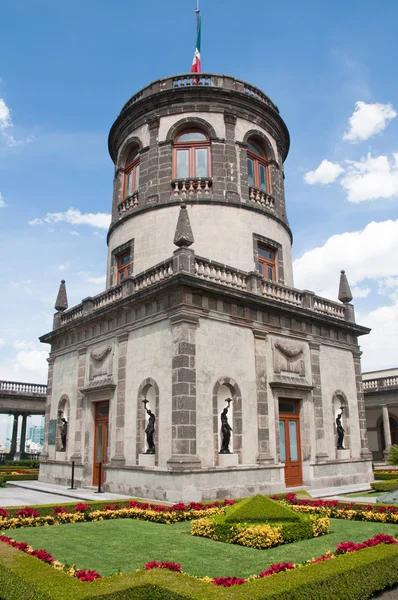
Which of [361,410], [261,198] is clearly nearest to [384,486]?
[361,410]

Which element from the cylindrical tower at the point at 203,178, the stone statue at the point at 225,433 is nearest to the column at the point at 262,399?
the stone statue at the point at 225,433

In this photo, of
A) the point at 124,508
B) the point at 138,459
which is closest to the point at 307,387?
the point at 138,459

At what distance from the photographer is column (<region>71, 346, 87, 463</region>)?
21.0 meters

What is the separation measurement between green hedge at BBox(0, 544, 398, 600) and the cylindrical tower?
14884 millimetres

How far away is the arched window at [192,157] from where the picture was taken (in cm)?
2219

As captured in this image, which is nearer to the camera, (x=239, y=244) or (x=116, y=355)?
(x=116, y=355)

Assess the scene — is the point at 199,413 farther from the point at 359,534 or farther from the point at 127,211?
the point at 127,211

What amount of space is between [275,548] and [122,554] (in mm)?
2873

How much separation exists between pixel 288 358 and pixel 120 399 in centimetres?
655

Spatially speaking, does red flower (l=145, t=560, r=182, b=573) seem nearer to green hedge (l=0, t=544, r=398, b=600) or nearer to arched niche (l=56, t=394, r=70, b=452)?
green hedge (l=0, t=544, r=398, b=600)

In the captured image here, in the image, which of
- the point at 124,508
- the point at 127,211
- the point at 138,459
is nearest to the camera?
the point at 124,508

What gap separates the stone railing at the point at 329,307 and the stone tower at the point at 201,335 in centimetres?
8

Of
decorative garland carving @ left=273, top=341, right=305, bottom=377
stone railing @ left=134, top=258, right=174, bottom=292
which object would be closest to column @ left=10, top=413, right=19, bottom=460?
stone railing @ left=134, top=258, right=174, bottom=292

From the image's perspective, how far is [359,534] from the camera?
35.3 feet
